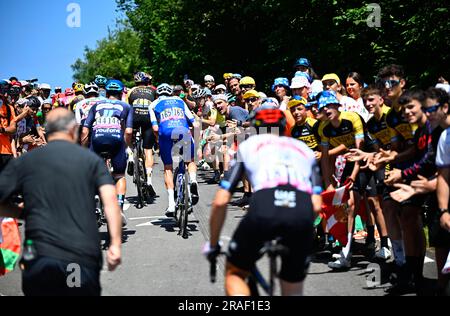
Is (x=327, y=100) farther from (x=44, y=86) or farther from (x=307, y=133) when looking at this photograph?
(x=44, y=86)

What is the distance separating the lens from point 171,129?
38.2ft

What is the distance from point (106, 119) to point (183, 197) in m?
1.66

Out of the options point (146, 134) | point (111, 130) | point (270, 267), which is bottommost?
point (270, 267)

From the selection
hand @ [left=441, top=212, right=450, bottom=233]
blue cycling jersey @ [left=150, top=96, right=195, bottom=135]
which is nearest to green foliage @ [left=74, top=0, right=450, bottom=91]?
blue cycling jersey @ [left=150, top=96, right=195, bottom=135]

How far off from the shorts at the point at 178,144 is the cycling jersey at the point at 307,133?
203 cm

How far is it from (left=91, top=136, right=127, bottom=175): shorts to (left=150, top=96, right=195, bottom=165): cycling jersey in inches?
34.5

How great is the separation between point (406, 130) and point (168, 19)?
30.8 m

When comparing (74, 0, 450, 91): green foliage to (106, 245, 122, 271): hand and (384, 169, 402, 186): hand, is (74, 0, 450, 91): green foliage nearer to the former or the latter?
(384, 169, 402, 186): hand

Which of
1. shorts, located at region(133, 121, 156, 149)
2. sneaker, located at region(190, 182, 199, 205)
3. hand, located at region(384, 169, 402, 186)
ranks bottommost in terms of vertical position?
sneaker, located at region(190, 182, 199, 205)

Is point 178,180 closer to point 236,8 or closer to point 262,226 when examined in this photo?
point 262,226

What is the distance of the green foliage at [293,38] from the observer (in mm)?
16156

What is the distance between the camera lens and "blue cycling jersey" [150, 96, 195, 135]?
11.7 m

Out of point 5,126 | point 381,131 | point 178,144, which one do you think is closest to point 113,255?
point 381,131
